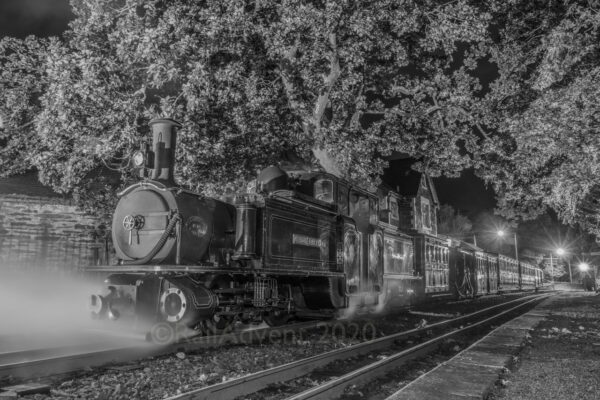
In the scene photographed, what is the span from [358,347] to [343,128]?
8.50 m

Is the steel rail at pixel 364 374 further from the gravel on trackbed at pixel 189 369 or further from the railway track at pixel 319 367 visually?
the gravel on trackbed at pixel 189 369

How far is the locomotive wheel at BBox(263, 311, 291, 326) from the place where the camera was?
9172mm

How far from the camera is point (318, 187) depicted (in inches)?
408

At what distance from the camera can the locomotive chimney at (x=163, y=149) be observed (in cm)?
740

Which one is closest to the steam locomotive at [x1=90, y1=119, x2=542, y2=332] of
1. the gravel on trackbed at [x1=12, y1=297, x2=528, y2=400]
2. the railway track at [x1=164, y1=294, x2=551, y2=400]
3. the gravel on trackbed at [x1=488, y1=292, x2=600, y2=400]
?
the gravel on trackbed at [x1=12, y1=297, x2=528, y2=400]

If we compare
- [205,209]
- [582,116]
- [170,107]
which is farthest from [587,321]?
[170,107]

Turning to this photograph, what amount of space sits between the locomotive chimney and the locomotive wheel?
3467 millimetres

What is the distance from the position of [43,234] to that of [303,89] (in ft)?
32.4

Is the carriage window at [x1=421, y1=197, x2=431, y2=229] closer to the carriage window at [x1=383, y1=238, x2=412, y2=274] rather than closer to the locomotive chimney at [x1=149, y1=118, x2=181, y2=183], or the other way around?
the carriage window at [x1=383, y1=238, x2=412, y2=274]

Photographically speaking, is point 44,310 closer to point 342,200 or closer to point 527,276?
point 342,200

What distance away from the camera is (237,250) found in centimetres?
743

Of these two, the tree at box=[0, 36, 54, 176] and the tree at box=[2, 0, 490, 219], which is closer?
the tree at box=[2, 0, 490, 219]

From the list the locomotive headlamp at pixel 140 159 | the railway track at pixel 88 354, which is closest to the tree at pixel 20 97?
the locomotive headlamp at pixel 140 159

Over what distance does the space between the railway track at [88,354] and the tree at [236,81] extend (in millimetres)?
6675
